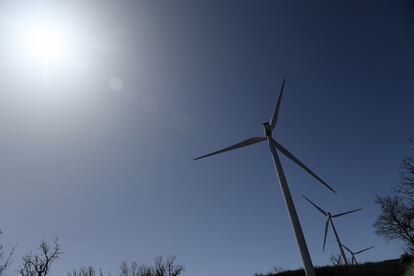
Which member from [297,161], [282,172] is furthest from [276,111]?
[282,172]

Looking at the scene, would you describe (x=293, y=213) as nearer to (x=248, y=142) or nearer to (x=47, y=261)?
(x=248, y=142)

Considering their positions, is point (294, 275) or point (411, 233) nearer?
point (294, 275)

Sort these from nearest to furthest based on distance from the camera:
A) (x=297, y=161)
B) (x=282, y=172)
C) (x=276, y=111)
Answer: (x=282, y=172)
(x=297, y=161)
(x=276, y=111)

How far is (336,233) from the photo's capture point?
46781 mm

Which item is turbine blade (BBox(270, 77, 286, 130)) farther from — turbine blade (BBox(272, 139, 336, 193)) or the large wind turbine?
turbine blade (BBox(272, 139, 336, 193))

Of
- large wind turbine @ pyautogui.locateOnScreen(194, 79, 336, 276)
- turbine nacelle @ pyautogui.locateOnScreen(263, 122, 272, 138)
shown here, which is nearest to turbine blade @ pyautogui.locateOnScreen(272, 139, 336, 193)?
large wind turbine @ pyautogui.locateOnScreen(194, 79, 336, 276)

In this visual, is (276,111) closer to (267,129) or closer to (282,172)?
(267,129)

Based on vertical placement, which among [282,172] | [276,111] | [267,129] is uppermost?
[276,111]

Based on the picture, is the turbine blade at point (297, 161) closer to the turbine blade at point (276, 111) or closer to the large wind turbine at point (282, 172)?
the large wind turbine at point (282, 172)

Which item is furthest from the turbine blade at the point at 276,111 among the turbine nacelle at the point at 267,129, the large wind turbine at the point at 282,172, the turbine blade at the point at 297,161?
the turbine blade at the point at 297,161

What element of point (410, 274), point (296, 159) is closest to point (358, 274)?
point (410, 274)

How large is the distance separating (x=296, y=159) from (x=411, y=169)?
18278 mm

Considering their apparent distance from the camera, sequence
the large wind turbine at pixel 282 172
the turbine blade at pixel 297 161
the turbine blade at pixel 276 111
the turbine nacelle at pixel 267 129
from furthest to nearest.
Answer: the turbine blade at pixel 276 111 < the turbine nacelle at pixel 267 129 < the turbine blade at pixel 297 161 < the large wind turbine at pixel 282 172

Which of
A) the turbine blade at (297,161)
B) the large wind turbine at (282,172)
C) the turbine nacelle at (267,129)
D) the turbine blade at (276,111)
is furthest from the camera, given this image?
the turbine blade at (276,111)
